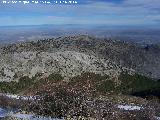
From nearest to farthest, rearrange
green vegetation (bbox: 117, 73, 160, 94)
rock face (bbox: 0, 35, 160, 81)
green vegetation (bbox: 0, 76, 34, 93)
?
green vegetation (bbox: 0, 76, 34, 93)
green vegetation (bbox: 117, 73, 160, 94)
rock face (bbox: 0, 35, 160, 81)

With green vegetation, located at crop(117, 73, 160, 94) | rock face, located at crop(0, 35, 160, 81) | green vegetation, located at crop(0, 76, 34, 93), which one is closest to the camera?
green vegetation, located at crop(0, 76, 34, 93)

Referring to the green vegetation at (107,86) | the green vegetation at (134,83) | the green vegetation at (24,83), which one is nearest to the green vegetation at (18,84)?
the green vegetation at (24,83)

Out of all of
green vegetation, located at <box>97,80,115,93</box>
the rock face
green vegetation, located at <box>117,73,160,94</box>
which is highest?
the rock face

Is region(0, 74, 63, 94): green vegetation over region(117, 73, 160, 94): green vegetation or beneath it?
over

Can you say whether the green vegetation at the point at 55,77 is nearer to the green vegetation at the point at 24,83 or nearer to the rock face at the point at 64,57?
the green vegetation at the point at 24,83

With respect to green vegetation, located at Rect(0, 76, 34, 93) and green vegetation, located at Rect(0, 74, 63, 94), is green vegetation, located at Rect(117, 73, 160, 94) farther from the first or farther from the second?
green vegetation, located at Rect(0, 76, 34, 93)

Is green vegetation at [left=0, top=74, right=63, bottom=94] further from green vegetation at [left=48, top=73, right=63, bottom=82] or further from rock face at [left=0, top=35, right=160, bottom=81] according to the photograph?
rock face at [left=0, top=35, right=160, bottom=81]

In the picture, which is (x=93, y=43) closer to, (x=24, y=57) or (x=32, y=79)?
(x=24, y=57)

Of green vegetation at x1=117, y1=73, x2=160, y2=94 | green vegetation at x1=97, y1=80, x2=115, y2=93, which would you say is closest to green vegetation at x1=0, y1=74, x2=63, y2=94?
green vegetation at x1=97, y1=80, x2=115, y2=93

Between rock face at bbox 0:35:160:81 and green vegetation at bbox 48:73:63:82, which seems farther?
rock face at bbox 0:35:160:81
